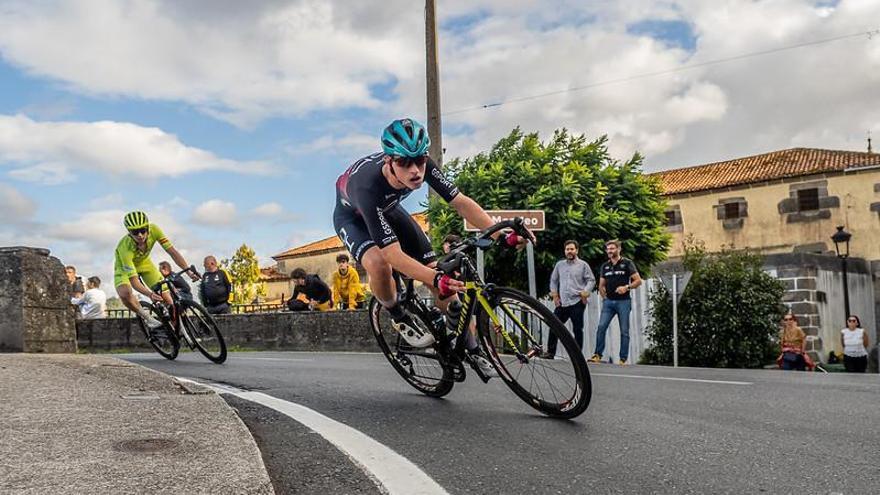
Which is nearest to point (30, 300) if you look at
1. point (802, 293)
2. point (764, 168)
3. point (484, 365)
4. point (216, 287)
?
point (216, 287)

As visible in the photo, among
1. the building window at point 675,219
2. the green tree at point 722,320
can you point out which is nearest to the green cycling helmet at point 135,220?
the green tree at point 722,320

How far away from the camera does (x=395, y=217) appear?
532 cm

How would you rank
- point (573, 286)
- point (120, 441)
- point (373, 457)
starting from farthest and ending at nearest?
point (573, 286) → point (373, 457) → point (120, 441)

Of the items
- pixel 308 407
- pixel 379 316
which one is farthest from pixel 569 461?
pixel 379 316

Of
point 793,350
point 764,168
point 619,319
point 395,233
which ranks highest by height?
point 764,168

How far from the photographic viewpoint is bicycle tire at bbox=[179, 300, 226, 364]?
9.57 meters

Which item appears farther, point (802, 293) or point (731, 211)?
point (731, 211)

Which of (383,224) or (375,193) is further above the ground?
(375,193)

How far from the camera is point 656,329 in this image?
1521cm

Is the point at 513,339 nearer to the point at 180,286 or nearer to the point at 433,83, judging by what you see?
the point at 180,286

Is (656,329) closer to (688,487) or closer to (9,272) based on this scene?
(9,272)

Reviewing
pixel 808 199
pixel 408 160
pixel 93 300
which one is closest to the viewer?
pixel 408 160

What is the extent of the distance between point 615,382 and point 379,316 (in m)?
2.17

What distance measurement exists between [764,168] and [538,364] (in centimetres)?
4202
